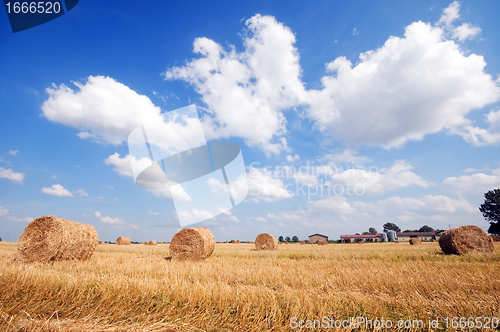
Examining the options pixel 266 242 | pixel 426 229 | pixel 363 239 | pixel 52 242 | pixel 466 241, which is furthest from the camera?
pixel 426 229

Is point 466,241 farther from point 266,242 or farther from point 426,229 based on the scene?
point 426,229

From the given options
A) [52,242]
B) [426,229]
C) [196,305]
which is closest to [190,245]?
[52,242]

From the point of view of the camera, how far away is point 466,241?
13.7m

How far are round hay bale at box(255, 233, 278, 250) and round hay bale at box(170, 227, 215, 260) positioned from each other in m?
8.76

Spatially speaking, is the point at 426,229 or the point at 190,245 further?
the point at 426,229

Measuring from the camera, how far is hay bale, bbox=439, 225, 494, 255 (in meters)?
13.3

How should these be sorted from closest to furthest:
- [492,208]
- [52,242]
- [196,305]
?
[196,305]
[52,242]
[492,208]


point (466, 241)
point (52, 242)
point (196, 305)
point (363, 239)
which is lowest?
point (363, 239)

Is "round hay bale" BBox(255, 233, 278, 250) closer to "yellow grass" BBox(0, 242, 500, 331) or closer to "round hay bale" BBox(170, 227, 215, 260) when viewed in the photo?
"round hay bale" BBox(170, 227, 215, 260)

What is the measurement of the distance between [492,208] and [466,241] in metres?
66.7

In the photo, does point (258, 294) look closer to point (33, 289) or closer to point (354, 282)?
point (354, 282)

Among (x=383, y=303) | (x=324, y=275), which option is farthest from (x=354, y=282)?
(x=383, y=303)

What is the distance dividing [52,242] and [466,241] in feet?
67.4

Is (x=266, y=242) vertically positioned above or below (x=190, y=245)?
below
